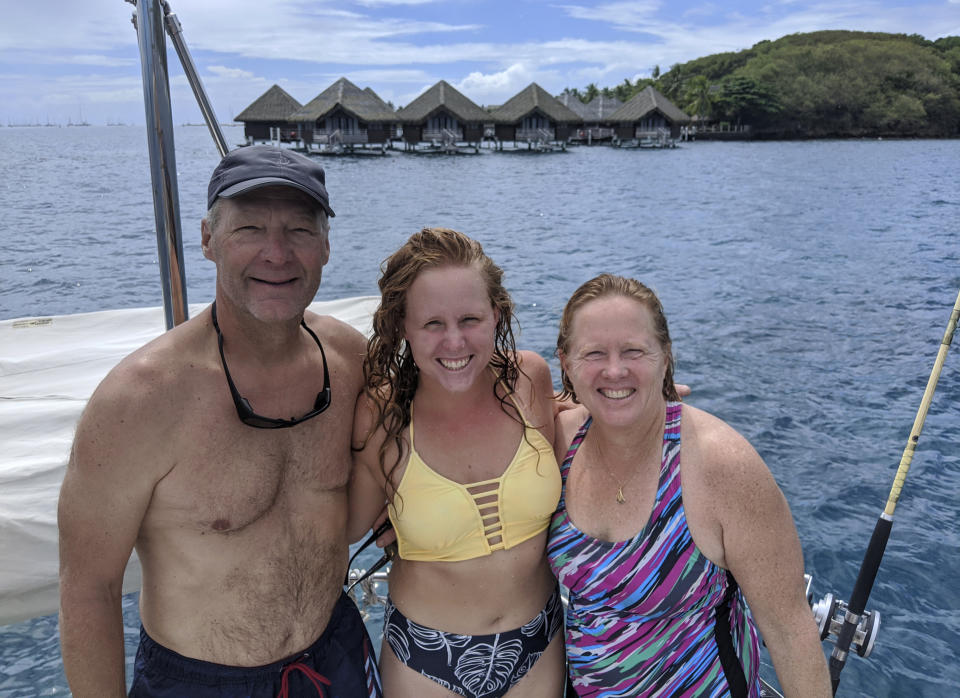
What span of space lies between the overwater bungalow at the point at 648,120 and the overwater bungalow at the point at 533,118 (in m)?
7.87

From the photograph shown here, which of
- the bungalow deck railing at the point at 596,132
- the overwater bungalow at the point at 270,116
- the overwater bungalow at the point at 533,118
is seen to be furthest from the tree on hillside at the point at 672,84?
the overwater bungalow at the point at 270,116

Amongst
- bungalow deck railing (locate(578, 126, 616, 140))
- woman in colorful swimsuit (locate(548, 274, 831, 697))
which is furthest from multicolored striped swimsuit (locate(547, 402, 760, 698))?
bungalow deck railing (locate(578, 126, 616, 140))

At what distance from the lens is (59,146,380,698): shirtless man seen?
1.85 m

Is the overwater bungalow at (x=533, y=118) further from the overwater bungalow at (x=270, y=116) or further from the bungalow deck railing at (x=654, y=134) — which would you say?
the overwater bungalow at (x=270, y=116)

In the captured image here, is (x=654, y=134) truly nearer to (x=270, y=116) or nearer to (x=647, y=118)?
(x=647, y=118)

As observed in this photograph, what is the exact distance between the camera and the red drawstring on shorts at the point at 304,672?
2.13 meters

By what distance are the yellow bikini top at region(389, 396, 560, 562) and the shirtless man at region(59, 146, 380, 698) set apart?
0.25m

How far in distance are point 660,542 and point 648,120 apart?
281 ft

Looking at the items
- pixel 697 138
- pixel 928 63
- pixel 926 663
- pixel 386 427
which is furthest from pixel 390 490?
pixel 928 63

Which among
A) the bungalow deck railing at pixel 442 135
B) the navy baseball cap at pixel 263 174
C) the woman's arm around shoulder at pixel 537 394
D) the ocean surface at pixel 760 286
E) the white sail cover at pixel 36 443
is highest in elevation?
the navy baseball cap at pixel 263 174

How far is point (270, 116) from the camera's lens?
69562 millimetres

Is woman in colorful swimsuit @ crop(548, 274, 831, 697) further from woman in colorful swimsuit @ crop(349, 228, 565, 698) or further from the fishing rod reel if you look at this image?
the fishing rod reel

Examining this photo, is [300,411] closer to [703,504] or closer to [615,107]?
[703,504]

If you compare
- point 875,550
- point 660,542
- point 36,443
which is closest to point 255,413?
point 660,542
